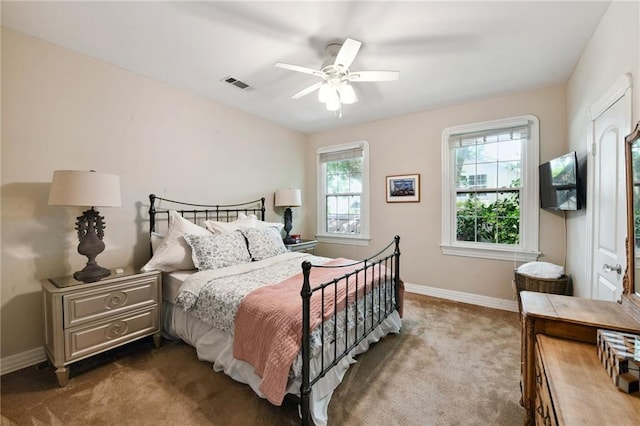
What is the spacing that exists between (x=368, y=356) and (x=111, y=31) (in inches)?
134

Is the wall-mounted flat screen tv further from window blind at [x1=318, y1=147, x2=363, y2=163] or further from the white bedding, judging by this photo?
window blind at [x1=318, y1=147, x2=363, y2=163]

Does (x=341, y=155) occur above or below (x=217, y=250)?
above

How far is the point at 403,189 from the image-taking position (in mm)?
4066

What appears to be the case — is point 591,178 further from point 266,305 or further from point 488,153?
point 266,305

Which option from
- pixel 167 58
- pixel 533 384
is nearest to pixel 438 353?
pixel 533 384

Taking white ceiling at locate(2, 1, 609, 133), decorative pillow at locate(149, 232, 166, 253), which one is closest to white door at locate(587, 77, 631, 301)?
white ceiling at locate(2, 1, 609, 133)

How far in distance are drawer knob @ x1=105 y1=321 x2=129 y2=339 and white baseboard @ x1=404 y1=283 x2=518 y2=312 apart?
3.46 m

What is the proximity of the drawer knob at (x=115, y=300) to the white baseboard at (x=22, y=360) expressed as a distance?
773 millimetres

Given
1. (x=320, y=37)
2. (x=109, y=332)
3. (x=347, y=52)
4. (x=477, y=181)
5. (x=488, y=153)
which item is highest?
(x=320, y=37)

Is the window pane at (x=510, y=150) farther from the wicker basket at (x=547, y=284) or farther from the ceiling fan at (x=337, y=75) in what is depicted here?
the ceiling fan at (x=337, y=75)

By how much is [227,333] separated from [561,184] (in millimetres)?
3294

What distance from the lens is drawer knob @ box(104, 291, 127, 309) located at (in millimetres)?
2171

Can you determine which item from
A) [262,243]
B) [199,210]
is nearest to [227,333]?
[262,243]

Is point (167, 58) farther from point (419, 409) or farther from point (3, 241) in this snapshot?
point (419, 409)
